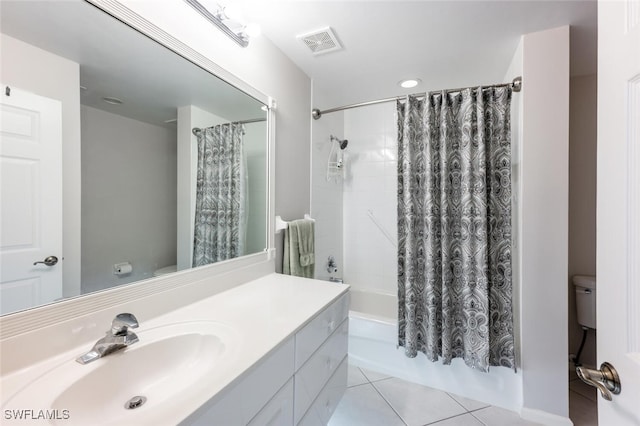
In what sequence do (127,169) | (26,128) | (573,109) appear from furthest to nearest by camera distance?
(573,109) → (127,169) → (26,128)

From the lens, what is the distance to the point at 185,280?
3.43 ft

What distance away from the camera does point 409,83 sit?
220cm

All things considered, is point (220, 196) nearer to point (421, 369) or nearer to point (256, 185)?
point (256, 185)

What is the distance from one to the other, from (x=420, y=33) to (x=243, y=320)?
71.9 inches

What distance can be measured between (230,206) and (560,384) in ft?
7.35

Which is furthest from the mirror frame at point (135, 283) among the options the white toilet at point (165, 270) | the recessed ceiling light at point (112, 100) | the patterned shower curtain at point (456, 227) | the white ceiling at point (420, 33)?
the patterned shower curtain at point (456, 227)

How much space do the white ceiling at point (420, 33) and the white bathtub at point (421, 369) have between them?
6.40 ft

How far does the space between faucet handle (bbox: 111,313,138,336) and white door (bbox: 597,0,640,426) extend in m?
1.18

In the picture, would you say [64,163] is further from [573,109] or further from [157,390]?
[573,109]

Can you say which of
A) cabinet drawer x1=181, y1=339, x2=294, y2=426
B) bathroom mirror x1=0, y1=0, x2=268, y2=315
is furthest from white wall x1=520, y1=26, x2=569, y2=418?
bathroom mirror x1=0, y1=0, x2=268, y2=315

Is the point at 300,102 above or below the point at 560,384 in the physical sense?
above

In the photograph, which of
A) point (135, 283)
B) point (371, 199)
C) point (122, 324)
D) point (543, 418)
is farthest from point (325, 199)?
point (543, 418)

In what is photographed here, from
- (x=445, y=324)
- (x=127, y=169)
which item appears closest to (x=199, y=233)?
(x=127, y=169)

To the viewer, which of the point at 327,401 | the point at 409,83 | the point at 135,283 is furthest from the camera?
the point at 409,83
